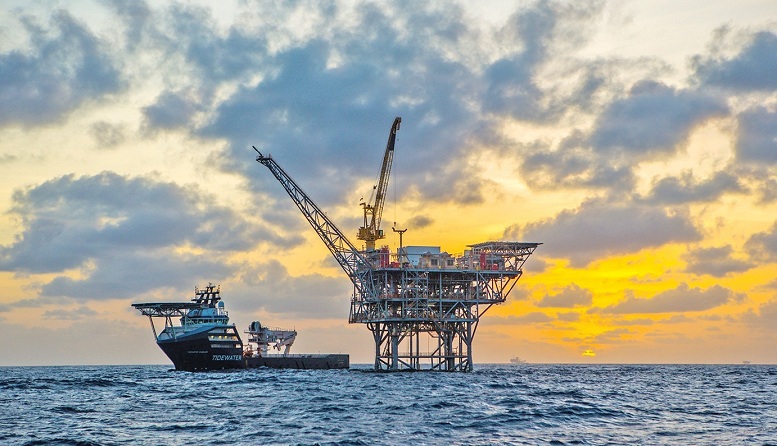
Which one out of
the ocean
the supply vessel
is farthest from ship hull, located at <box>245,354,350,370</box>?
the ocean

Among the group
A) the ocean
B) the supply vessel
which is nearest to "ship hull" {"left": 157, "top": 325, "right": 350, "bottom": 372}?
the supply vessel

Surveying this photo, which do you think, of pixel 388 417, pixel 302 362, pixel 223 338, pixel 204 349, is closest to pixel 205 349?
pixel 204 349

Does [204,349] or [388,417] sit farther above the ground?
[204,349]

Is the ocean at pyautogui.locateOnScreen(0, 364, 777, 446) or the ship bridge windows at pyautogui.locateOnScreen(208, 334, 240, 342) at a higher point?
the ship bridge windows at pyautogui.locateOnScreen(208, 334, 240, 342)

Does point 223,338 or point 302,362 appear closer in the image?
point 223,338

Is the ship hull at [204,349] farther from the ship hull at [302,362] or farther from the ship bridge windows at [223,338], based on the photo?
the ship hull at [302,362]

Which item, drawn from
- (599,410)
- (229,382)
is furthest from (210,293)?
(599,410)

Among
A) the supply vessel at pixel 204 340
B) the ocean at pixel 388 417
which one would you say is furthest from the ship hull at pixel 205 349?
the ocean at pixel 388 417

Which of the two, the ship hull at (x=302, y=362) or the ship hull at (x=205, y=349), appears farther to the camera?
the ship hull at (x=302, y=362)

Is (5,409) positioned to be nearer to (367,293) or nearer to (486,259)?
(367,293)

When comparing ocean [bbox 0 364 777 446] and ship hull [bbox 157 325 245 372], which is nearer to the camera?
ocean [bbox 0 364 777 446]

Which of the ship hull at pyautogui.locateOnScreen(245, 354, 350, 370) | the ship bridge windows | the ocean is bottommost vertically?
the ocean

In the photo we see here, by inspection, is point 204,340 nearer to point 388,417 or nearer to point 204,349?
point 204,349

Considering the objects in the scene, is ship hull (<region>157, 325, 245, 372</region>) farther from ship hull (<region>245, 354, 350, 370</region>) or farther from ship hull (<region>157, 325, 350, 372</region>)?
ship hull (<region>245, 354, 350, 370</region>)
